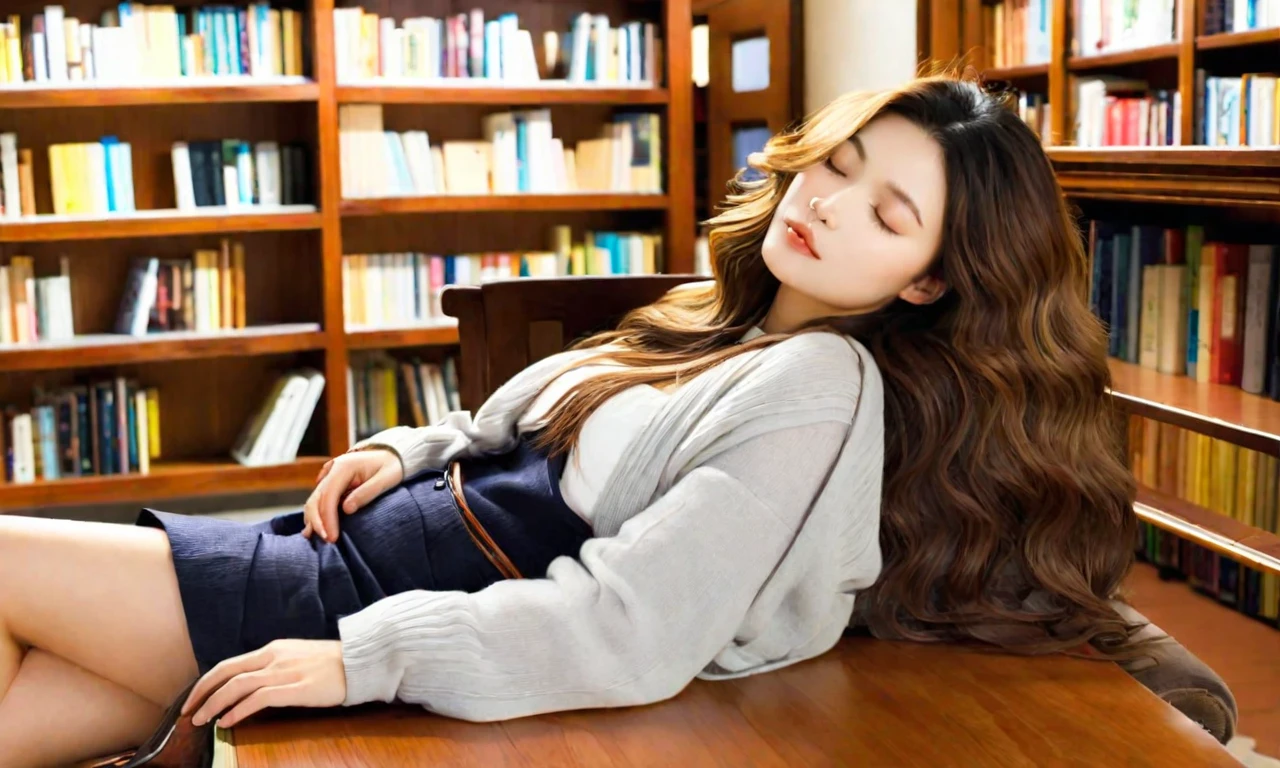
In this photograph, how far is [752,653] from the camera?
1394 millimetres

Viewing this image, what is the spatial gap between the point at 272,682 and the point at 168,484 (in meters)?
2.85

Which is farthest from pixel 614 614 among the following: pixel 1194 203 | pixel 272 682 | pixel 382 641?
pixel 1194 203

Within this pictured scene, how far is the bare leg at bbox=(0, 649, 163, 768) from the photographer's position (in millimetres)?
1365

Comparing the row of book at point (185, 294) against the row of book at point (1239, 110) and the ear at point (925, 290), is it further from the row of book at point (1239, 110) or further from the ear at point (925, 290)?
the ear at point (925, 290)

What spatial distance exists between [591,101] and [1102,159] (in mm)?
2449

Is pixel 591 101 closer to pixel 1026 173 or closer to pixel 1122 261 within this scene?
pixel 1122 261

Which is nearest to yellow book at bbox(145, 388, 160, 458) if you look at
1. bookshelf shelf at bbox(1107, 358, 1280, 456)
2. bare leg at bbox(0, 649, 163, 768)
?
bare leg at bbox(0, 649, 163, 768)

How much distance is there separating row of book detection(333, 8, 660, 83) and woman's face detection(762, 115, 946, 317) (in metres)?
2.76

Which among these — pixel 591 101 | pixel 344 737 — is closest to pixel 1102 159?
pixel 344 737

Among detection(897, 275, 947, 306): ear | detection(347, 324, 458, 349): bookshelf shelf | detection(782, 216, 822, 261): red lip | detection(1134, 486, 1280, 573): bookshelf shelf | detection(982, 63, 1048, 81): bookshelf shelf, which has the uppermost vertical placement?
detection(982, 63, 1048, 81): bookshelf shelf

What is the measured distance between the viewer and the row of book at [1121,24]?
10.9ft

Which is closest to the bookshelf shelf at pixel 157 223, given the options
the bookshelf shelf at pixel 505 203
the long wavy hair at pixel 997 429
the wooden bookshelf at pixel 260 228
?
the wooden bookshelf at pixel 260 228

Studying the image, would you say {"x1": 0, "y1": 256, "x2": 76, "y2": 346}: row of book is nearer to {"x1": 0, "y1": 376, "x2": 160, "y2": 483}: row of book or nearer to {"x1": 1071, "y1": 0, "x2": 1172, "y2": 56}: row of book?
{"x1": 0, "y1": 376, "x2": 160, "y2": 483}: row of book

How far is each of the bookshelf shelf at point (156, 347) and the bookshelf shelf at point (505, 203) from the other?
1.36ft
